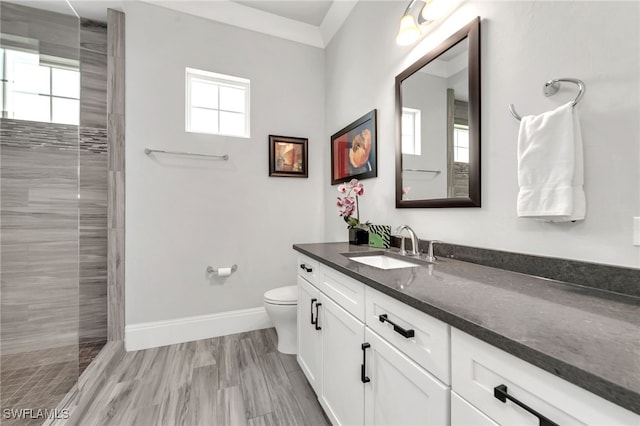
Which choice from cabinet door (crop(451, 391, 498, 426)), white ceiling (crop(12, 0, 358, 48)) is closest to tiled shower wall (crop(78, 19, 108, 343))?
white ceiling (crop(12, 0, 358, 48))

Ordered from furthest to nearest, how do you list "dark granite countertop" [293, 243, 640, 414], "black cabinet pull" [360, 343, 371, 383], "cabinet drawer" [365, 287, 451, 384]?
"black cabinet pull" [360, 343, 371, 383]
"cabinet drawer" [365, 287, 451, 384]
"dark granite countertop" [293, 243, 640, 414]

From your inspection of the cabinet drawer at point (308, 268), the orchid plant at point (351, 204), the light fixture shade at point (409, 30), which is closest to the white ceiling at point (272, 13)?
the light fixture shade at point (409, 30)

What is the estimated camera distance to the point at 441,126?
1.45 meters

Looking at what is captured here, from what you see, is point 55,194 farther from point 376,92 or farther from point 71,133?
point 376,92

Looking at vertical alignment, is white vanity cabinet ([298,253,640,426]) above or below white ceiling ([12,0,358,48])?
below

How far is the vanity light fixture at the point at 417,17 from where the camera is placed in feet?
4.59

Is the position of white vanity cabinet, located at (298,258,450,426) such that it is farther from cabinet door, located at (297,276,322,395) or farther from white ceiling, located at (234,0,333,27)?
white ceiling, located at (234,0,333,27)

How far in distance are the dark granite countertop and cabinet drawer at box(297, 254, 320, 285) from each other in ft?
1.70

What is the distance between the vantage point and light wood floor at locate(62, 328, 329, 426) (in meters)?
1.43

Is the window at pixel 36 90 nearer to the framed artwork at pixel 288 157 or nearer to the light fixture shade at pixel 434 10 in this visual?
the framed artwork at pixel 288 157

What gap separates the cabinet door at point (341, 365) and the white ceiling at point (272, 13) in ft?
8.06

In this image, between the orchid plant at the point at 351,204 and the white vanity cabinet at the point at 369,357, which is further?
the orchid plant at the point at 351,204

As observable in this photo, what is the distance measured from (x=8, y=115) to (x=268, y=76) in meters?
→ 1.90

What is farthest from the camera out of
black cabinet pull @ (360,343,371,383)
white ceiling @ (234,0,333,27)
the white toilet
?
white ceiling @ (234,0,333,27)
